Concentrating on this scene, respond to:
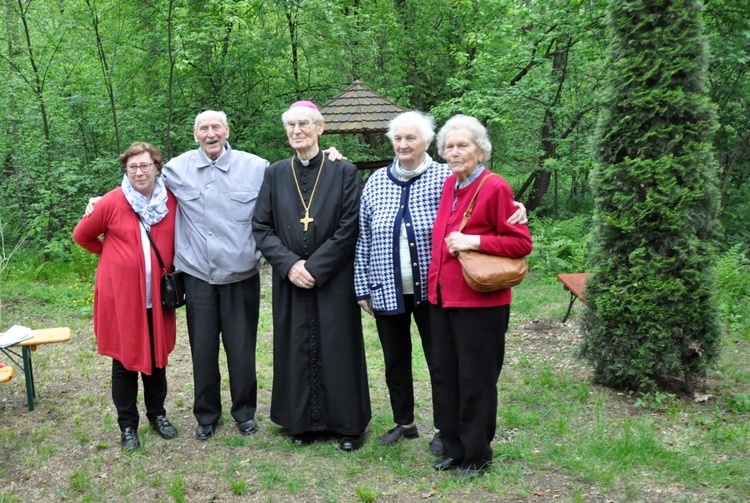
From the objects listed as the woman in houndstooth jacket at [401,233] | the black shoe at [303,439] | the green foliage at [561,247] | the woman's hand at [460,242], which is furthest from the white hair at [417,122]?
the green foliage at [561,247]

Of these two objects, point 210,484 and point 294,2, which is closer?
point 210,484

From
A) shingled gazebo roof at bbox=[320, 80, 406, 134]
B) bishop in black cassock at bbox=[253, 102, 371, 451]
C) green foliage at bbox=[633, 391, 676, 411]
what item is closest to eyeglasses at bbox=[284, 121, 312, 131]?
bishop in black cassock at bbox=[253, 102, 371, 451]

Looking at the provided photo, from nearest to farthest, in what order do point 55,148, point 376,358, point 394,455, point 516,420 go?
1. point 394,455
2. point 516,420
3. point 376,358
4. point 55,148

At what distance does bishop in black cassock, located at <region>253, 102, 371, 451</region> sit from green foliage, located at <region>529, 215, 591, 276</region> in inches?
211

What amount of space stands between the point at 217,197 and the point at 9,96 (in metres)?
7.49

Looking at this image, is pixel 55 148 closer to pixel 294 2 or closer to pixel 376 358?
pixel 294 2

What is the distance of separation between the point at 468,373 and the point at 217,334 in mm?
1770

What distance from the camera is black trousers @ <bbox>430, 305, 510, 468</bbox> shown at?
11.5 ft

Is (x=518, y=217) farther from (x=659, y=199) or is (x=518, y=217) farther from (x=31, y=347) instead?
(x=31, y=347)

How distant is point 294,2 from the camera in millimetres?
11531

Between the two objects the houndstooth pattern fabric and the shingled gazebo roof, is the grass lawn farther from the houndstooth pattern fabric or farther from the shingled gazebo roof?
the shingled gazebo roof

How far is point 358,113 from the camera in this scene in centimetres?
821

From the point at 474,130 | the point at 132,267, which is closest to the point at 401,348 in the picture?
the point at 474,130

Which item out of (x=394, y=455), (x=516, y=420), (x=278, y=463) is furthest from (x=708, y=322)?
(x=278, y=463)
